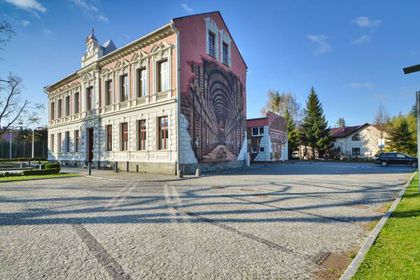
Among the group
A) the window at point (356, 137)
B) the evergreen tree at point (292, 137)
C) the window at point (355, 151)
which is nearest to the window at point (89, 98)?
the evergreen tree at point (292, 137)

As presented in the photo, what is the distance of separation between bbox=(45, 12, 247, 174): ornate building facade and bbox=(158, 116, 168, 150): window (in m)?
0.07

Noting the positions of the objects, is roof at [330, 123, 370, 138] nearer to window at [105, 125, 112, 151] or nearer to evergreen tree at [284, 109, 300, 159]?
evergreen tree at [284, 109, 300, 159]

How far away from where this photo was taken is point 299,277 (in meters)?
3.53

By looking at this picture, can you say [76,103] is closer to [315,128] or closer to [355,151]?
[315,128]

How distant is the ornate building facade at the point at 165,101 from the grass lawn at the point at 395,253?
13.7 m

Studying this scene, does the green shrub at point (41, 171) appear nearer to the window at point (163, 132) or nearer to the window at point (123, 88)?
the window at point (163, 132)

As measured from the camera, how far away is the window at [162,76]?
Answer: 1933 cm

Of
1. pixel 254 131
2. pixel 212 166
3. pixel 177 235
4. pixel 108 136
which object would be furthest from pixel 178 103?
pixel 254 131

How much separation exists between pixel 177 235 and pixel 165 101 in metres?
14.6

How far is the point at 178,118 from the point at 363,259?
49.5 feet

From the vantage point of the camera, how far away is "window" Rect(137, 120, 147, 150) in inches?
817

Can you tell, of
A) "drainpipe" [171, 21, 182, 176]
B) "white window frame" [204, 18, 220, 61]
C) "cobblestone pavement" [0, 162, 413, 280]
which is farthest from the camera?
"white window frame" [204, 18, 220, 61]

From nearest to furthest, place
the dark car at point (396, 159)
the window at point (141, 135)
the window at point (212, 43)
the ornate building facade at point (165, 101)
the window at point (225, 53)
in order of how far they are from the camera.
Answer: the ornate building facade at point (165, 101), the window at point (141, 135), the window at point (212, 43), the window at point (225, 53), the dark car at point (396, 159)

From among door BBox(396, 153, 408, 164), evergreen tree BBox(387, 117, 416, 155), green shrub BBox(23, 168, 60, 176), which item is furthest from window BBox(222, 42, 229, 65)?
evergreen tree BBox(387, 117, 416, 155)
